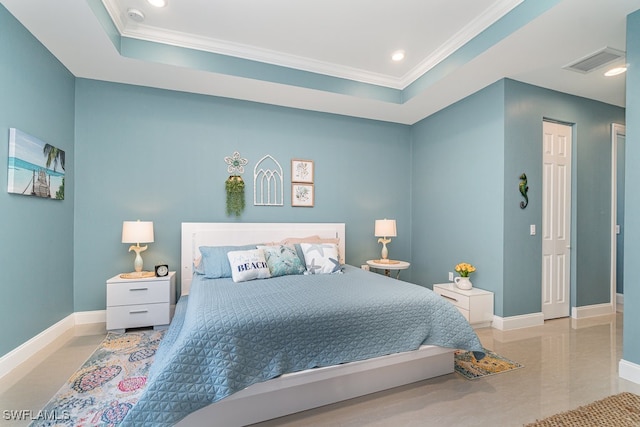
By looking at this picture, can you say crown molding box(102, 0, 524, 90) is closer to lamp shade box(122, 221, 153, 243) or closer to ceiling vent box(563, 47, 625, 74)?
ceiling vent box(563, 47, 625, 74)

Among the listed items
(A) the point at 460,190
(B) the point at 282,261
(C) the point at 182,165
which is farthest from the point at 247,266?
(A) the point at 460,190

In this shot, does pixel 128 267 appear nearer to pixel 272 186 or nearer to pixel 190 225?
pixel 190 225

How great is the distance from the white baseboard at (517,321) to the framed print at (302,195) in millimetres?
2666

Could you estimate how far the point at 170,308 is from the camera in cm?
328

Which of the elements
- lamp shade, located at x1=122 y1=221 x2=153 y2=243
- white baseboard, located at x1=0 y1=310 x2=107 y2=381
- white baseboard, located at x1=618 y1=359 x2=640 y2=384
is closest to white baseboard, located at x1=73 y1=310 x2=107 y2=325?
white baseboard, located at x1=0 y1=310 x2=107 y2=381

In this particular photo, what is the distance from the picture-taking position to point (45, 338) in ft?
8.97

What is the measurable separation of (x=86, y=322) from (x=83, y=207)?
4.22 ft

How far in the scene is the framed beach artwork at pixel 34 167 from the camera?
235 cm

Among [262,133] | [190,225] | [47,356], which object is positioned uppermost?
[262,133]

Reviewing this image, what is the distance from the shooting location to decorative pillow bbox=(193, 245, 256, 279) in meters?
3.04

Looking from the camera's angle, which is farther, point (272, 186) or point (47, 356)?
point (272, 186)

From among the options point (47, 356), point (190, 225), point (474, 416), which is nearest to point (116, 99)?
point (190, 225)

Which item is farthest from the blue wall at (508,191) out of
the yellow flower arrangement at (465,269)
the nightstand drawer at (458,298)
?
the nightstand drawer at (458,298)

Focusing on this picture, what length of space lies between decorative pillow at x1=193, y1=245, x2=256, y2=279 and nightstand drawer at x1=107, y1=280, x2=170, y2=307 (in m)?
0.39
